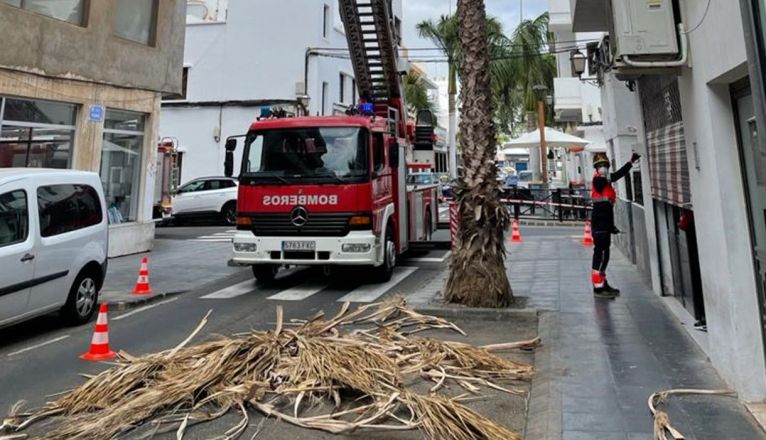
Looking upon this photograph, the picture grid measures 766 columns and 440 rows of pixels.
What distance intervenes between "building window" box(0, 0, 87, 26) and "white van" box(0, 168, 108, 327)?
543cm

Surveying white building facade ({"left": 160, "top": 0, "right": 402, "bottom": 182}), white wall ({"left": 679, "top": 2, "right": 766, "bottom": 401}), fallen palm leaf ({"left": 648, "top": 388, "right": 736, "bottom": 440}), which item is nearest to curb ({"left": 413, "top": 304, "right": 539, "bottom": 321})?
white wall ({"left": 679, "top": 2, "right": 766, "bottom": 401})

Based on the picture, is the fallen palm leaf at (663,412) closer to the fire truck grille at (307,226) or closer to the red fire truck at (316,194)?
the red fire truck at (316,194)

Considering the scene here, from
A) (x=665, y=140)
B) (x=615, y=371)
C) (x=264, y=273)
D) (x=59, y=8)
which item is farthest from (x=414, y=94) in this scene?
(x=615, y=371)

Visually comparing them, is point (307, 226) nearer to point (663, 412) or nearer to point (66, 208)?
point (66, 208)

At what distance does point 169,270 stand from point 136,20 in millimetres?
6366

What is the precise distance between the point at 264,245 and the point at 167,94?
7.82 meters

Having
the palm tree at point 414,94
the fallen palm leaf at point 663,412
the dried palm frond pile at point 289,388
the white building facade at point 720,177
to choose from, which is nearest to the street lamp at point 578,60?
the white building facade at point 720,177

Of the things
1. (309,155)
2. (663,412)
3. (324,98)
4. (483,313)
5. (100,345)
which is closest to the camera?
(663,412)

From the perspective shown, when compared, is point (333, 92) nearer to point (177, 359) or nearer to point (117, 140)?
point (117, 140)

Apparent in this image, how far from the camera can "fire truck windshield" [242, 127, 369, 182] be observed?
941 cm

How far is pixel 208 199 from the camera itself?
21.4m

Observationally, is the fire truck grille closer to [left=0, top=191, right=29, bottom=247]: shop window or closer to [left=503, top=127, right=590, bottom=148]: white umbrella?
[left=0, top=191, right=29, bottom=247]: shop window

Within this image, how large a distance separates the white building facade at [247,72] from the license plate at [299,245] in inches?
677

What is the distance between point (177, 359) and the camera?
4977 millimetres
